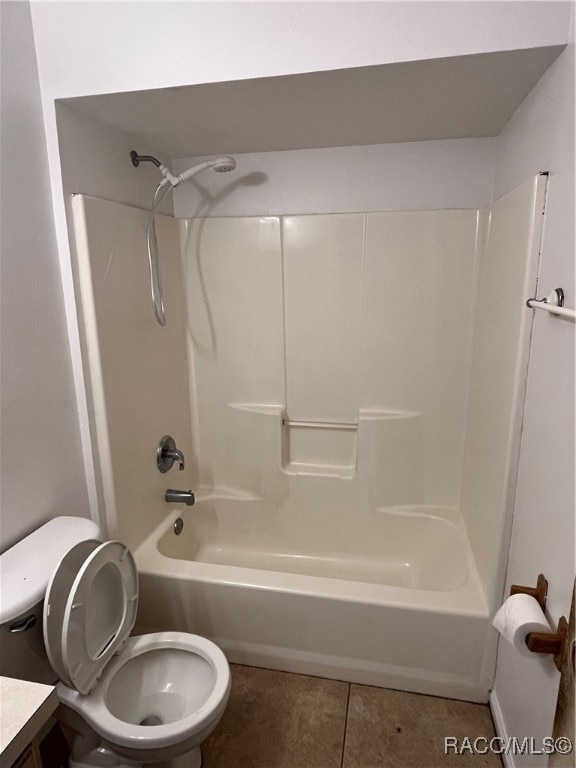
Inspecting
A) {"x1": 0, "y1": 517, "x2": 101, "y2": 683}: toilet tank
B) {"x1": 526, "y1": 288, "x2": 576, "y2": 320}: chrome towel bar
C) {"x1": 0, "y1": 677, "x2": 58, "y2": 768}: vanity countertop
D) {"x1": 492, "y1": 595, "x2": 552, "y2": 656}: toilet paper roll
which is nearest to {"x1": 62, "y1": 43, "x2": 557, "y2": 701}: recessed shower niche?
{"x1": 526, "y1": 288, "x2": 576, "y2": 320}: chrome towel bar

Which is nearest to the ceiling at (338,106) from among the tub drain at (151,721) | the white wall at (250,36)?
the white wall at (250,36)

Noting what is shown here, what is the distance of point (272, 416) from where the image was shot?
229cm

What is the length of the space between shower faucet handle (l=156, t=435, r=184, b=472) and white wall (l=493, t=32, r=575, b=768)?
135 cm

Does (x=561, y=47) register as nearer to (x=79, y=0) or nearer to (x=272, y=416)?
(x=79, y=0)

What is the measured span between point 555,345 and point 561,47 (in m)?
0.70

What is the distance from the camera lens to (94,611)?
56.1 inches

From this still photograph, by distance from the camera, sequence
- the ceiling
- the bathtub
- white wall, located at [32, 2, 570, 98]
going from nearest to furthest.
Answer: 1. white wall, located at [32, 2, 570, 98]
2. the ceiling
3. the bathtub

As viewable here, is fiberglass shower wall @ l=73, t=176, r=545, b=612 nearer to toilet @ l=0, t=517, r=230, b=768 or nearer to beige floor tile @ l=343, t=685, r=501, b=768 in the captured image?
toilet @ l=0, t=517, r=230, b=768

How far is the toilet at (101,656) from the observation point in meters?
1.24

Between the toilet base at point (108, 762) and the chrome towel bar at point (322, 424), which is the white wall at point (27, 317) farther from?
the chrome towel bar at point (322, 424)

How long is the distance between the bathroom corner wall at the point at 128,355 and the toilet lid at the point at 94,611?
0.96 feet

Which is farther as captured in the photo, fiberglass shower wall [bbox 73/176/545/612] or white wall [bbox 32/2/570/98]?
fiberglass shower wall [bbox 73/176/545/612]

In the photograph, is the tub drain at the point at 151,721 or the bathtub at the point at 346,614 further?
the bathtub at the point at 346,614

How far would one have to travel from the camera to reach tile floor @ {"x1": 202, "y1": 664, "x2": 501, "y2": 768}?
1525 millimetres
